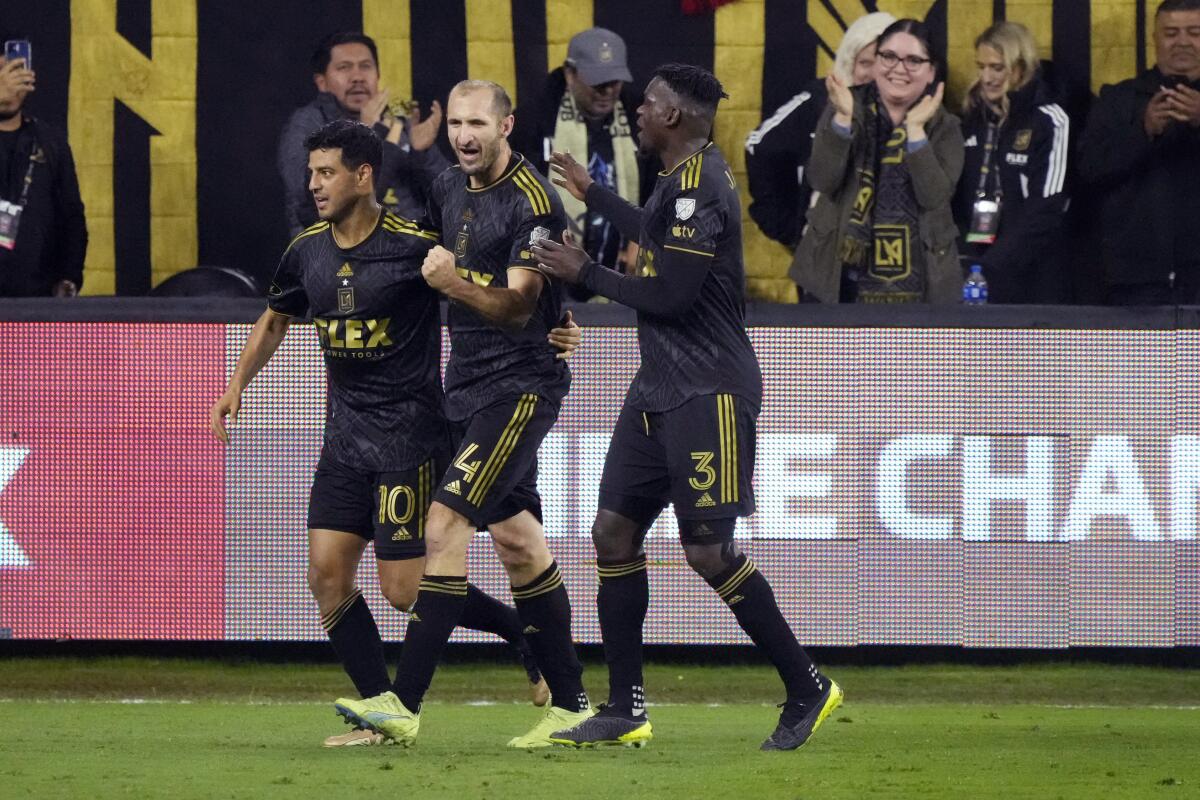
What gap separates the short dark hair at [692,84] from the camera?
6.73 metres


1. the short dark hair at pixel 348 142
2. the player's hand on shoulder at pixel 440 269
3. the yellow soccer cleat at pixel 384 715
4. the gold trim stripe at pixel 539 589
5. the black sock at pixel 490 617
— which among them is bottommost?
the yellow soccer cleat at pixel 384 715

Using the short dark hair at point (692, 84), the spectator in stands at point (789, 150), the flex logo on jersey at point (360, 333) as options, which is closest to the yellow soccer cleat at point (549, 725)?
the flex logo on jersey at point (360, 333)

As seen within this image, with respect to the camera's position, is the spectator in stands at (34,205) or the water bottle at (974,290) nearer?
the water bottle at (974,290)

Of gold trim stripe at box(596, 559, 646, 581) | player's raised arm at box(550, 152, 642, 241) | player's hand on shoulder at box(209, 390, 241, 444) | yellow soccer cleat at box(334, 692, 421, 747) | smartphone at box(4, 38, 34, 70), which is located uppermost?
smartphone at box(4, 38, 34, 70)

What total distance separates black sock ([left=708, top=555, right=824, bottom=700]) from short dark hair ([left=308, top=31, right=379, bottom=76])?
14.1 feet

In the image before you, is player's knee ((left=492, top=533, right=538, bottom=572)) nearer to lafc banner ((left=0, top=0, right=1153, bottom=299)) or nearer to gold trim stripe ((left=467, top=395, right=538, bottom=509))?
gold trim stripe ((left=467, top=395, right=538, bottom=509))

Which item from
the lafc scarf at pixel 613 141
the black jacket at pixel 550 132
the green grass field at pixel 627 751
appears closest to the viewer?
the green grass field at pixel 627 751

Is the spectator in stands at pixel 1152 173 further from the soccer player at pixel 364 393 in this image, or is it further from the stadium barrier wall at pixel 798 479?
the soccer player at pixel 364 393

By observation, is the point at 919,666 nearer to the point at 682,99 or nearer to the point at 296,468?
the point at 296,468

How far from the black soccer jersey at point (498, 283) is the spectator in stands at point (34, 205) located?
3.51 m

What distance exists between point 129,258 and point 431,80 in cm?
184

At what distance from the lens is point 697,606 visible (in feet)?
30.3

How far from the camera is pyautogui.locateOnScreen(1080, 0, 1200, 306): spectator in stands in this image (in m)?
9.76

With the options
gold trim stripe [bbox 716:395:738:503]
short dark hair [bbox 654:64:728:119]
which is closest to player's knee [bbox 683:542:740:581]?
gold trim stripe [bbox 716:395:738:503]
